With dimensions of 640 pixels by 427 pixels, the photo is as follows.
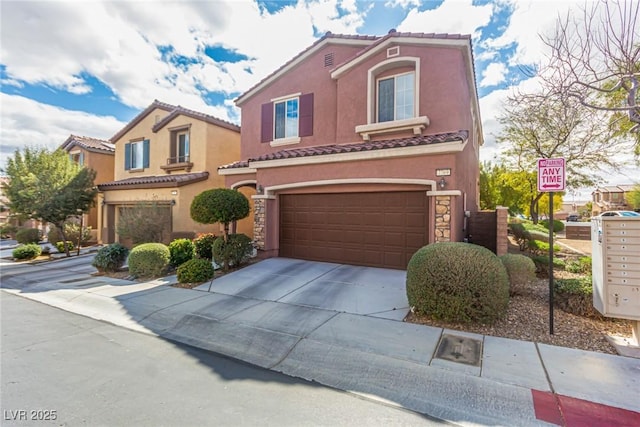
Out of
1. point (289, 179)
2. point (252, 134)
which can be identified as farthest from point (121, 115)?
point (289, 179)

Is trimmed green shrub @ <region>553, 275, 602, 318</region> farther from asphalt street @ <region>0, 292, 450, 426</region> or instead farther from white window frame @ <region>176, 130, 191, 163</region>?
white window frame @ <region>176, 130, 191, 163</region>

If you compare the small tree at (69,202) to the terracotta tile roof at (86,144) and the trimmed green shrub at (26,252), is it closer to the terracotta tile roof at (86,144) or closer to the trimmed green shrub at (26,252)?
the trimmed green shrub at (26,252)

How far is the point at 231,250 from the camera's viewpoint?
9273mm

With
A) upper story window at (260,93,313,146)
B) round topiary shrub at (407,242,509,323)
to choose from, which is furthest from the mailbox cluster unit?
upper story window at (260,93,313,146)

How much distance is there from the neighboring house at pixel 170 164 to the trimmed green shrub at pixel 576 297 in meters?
12.6

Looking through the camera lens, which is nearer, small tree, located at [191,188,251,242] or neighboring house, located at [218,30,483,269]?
neighboring house, located at [218,30,483,269]

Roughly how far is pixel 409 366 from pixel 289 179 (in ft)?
24.2

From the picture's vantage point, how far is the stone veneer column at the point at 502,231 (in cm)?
852

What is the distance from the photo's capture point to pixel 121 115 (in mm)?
17859

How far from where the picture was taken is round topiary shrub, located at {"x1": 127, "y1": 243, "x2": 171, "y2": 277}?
30.1 ft

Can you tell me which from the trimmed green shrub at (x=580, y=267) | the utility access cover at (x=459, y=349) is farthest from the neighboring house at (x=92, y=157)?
the trimmed green shrub at (x=580, y=267)

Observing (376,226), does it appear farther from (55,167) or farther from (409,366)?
(55,167)

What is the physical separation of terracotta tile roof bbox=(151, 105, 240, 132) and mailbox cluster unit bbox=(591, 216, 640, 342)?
15500mm

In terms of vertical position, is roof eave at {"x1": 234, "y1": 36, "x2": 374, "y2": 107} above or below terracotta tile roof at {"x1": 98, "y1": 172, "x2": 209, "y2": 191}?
above
